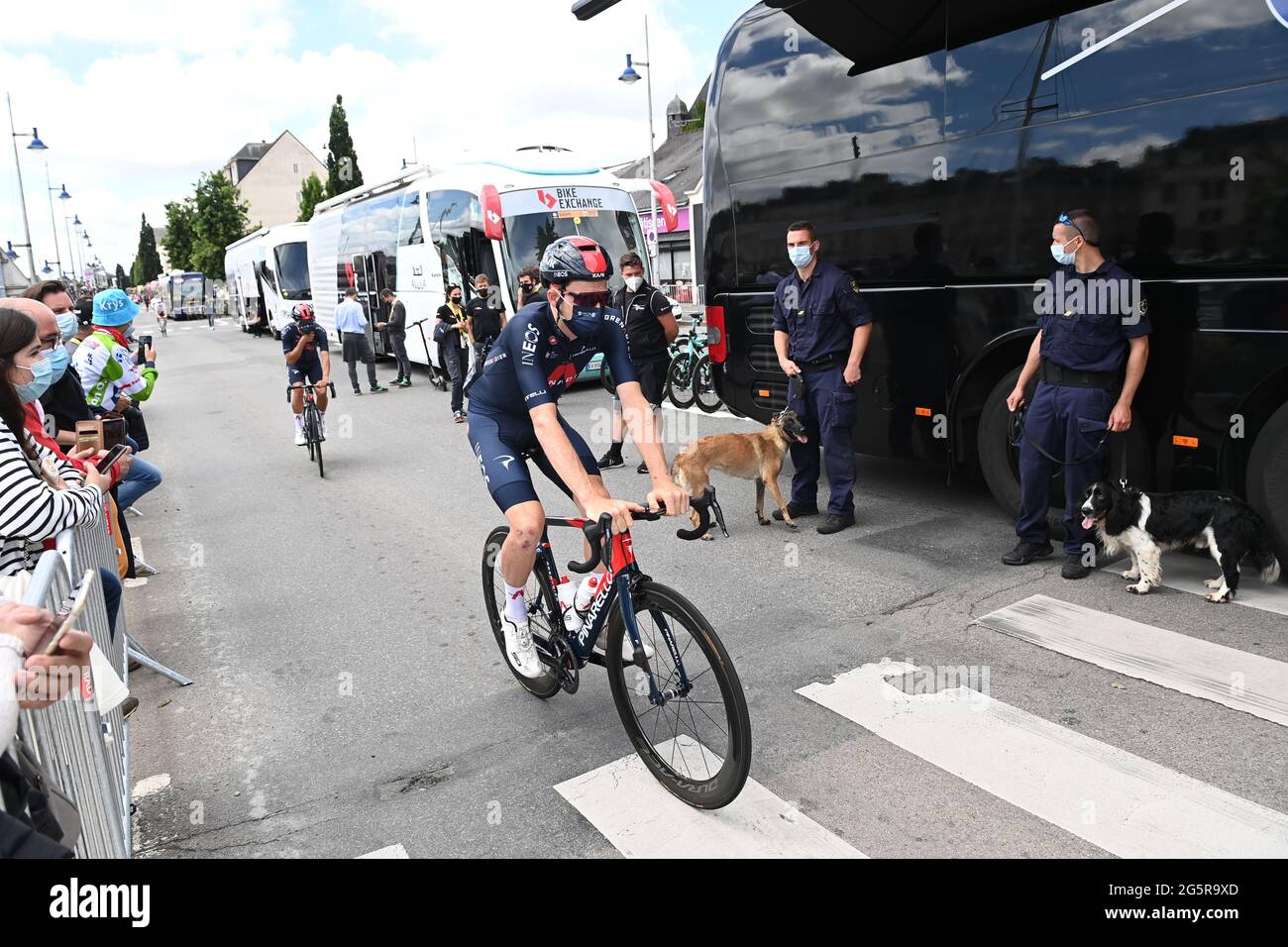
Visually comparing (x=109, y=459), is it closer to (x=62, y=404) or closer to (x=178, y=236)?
(x=62, y=404)

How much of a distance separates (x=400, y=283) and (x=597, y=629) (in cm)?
1811

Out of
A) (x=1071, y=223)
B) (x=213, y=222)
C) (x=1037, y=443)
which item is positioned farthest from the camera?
(x=213, y=222)

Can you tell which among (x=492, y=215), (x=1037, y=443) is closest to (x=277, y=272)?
(x=492, y=215)

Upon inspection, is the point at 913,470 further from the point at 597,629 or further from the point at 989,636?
the point at 597,629

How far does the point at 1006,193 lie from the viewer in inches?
248

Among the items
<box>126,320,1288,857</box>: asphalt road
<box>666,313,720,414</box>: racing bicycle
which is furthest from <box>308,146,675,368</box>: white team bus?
<box>126,320,1288,857</box>: asphalt road

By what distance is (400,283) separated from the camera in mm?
20594

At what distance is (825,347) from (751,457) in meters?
1.02

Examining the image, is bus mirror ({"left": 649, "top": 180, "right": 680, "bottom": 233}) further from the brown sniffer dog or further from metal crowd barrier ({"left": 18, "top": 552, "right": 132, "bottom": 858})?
metal crowd barrier ({"left": 18, "top": 552, "right": 132, "bottom": 858})

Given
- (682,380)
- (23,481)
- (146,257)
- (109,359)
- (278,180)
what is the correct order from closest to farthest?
(23,481)
(109,359)
(682,380)
(278,180)
(146,257)

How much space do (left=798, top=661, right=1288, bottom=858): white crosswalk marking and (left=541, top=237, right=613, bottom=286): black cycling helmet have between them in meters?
2.17

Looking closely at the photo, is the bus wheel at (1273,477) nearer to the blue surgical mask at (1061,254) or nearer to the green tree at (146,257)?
the blue surgical mask at (1061,254)

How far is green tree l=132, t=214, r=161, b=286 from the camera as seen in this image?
13688 cm

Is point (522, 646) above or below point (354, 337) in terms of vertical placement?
below
